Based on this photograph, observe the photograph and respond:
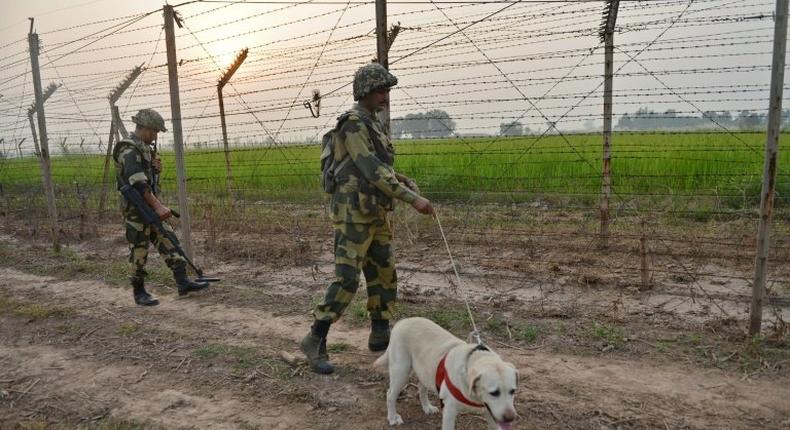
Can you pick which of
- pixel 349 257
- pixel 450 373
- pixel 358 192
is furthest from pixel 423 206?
pixel 450 373

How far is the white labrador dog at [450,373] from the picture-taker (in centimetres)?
221

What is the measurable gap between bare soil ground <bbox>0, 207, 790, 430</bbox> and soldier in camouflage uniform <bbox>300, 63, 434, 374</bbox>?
Result: 1.41 ft

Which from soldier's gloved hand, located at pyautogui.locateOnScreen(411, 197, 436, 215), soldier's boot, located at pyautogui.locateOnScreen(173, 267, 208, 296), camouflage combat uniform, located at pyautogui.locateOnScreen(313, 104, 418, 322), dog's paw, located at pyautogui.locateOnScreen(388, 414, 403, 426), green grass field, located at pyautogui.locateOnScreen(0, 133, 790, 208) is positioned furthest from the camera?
green grass field, located at pyautogui.locateOnScreen(0, 133, 790, 208)

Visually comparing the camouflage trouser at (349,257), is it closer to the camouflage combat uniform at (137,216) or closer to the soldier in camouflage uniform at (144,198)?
the soldier in camouflage uniform at (144,198)

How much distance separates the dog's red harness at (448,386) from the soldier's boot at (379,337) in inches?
51.0

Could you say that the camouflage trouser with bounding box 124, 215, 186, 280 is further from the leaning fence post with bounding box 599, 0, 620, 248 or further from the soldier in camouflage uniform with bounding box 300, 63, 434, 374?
the leaning fence post with bounding box 599, 0, 620, 248

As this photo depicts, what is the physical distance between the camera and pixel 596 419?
2881 mm

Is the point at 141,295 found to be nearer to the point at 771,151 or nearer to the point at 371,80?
the point at 371,80

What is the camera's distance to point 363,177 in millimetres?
3553

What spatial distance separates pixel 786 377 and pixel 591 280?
212cm

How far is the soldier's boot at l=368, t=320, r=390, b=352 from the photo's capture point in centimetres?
392

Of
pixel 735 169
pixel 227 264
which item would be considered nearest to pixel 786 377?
pixel 227 264

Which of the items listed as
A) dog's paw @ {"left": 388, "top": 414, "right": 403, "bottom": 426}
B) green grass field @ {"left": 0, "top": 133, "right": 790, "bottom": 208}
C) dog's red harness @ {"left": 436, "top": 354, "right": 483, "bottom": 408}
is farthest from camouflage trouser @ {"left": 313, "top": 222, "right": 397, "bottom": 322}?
green grass field @ {"left": 0, "top": 133, "right": 790, "bottom": 208}

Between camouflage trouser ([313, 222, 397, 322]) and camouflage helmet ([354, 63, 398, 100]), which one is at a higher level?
camouflage helmet ([354, 63, 398, 100])
